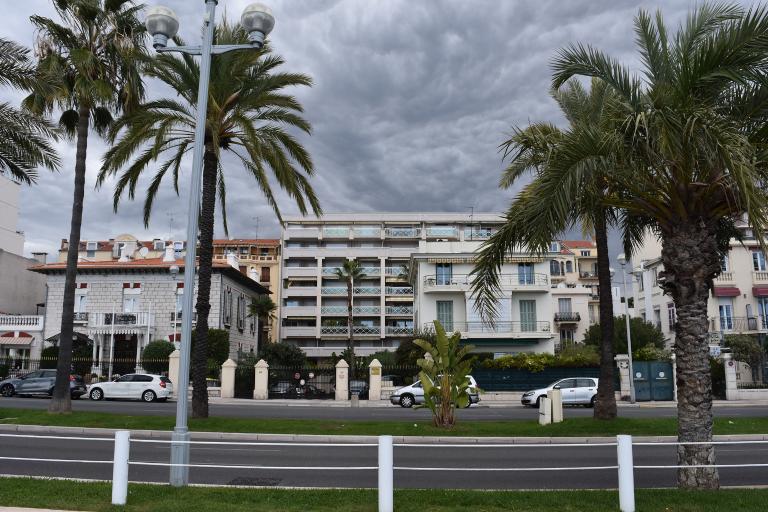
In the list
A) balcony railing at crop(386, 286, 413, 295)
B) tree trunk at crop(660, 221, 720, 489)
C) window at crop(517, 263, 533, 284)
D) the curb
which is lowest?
the curb

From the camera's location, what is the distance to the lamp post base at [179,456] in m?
8.59

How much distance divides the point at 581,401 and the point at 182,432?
2628 centimetres

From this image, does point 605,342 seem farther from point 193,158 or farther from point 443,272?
point 443,272

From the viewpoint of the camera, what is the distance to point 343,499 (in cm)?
833

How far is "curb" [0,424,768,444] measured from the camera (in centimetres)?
1616

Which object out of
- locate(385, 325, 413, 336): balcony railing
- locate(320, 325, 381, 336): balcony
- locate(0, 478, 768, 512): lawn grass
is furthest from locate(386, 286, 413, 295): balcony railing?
locate(0, 478, 768, 512): lawn grass

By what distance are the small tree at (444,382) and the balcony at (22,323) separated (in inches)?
1597

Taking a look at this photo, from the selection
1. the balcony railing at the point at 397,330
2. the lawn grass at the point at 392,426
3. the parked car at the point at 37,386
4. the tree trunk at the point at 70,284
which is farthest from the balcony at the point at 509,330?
the tree trunk at the point at 70,284

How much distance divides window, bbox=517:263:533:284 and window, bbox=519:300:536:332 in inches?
64.0

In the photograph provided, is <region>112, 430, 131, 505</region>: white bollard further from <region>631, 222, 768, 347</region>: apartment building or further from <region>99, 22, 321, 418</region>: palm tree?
<region>631, 222, 768, 347</region>: apartment building

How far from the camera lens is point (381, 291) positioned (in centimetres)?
7975

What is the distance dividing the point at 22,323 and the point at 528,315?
3865 cm

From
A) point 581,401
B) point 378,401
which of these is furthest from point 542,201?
point 378,401

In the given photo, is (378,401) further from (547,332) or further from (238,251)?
(238,251)
